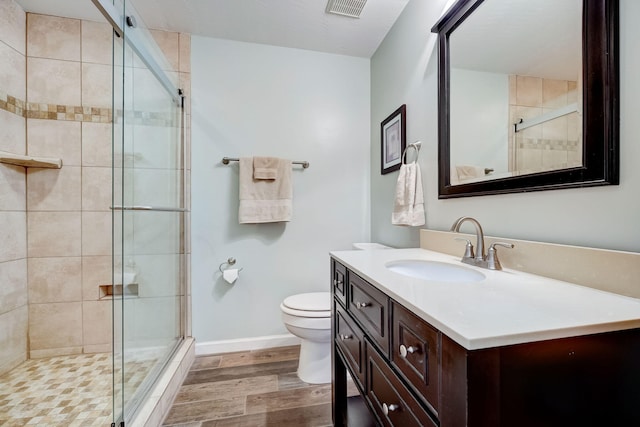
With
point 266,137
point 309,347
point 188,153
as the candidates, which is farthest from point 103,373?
point 266,137

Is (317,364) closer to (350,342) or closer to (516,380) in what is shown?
(350,342)

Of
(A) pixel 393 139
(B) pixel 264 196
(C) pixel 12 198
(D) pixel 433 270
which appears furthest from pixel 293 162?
(C) pixel 12 198

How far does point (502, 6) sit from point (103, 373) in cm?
279

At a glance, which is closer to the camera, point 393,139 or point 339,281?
point 339,281

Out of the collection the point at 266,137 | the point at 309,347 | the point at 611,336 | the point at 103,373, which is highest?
the point at 266,137

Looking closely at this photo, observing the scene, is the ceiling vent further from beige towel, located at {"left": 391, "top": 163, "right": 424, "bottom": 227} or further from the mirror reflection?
beige towel, located at {"left": 391, "top": 163, "right": 424, "bottom": 227}

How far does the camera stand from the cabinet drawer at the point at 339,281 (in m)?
1.12

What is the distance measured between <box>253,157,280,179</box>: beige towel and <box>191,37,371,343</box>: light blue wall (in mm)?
136

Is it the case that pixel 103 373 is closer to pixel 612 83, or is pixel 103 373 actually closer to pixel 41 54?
pixel 41 54

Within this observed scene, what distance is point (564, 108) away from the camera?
2.64 feet

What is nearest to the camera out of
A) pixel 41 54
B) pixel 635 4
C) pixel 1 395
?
pixel 635 4

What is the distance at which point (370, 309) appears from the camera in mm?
854

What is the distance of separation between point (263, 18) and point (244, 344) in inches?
90.2

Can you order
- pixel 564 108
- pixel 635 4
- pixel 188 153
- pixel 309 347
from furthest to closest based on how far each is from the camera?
pixel 188 153 → pixel 309 347 → pixel 564 108 → pixel 635 4
